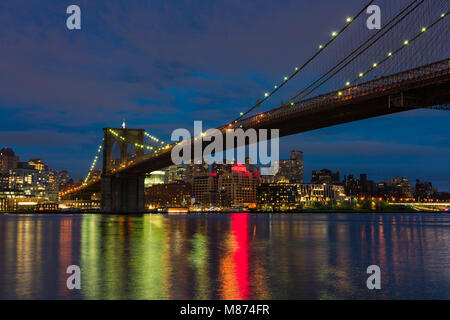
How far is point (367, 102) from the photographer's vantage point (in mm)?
33375

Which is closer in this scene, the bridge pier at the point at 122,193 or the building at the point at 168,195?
the bridge pier at the point at 122,193

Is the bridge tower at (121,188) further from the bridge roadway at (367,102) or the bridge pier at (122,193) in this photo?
the bridge roadway at (367,102)

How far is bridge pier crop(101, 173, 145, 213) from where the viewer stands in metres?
82.5

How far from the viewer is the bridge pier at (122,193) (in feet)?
271

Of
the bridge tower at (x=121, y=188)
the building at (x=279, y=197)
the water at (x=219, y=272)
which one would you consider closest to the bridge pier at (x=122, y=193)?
the bridge tower at (x=121, y=188)

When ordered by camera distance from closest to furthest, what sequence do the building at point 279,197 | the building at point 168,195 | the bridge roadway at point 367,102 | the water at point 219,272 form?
the water at point 219,272, the bridge roadway at point 367,102, the building at point 168,195, the building at point 279,197

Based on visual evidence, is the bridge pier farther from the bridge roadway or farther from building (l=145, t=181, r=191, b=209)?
building (l=145, t=181, r=191, b=209)

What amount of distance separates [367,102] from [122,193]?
57.5 m

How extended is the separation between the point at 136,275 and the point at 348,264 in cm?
803

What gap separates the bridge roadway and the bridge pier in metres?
40.7

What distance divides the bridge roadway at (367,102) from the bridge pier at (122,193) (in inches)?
1601

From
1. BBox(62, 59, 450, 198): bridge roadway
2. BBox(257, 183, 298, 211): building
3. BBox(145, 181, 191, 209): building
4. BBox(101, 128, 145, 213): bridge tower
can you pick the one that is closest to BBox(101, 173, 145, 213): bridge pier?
BBox(101, 128, 145, 213): bridge tower
